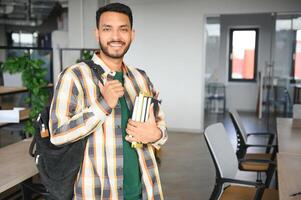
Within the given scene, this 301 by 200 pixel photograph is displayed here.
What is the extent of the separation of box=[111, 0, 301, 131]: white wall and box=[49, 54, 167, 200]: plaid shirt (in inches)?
198

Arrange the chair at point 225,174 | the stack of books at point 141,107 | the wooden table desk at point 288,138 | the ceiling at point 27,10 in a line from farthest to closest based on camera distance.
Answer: the ceiling at point 27,10 → the wooden table desk at point 288,138 → the chair at point 225,174 → the stack of books at point 141,107

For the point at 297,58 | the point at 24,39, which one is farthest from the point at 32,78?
the point at 24,39

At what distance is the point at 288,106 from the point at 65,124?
6256mm

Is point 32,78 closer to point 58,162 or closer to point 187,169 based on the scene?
point 58,162

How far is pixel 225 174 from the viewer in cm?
228

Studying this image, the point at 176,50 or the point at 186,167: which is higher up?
the point at 176,50

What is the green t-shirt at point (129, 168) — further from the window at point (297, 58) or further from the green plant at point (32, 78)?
the window at point (297, 58)

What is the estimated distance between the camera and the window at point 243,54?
8805 millimetres

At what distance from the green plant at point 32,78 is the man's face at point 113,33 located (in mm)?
1814

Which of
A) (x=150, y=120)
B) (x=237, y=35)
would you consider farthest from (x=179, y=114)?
(x=150, y=120)

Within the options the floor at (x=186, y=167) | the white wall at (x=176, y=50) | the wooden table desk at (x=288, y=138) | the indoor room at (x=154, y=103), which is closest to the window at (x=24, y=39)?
the indoor room at (x=154, y=103)

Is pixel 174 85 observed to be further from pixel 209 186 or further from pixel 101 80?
pixel 101 80

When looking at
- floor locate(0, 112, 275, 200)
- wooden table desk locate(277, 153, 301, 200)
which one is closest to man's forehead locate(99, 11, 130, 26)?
wooden table desk locate(277, 153, 301, 200)

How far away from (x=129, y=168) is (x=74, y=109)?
35 centimetres
